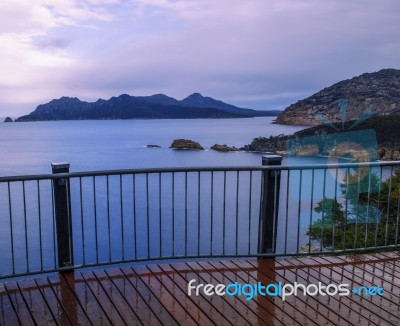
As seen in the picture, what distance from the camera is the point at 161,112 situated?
17350cm

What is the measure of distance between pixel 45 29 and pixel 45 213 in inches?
1197

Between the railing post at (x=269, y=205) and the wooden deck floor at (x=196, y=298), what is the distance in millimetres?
211

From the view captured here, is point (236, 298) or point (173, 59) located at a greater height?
point (173, 59)

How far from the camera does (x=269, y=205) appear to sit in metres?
4.53

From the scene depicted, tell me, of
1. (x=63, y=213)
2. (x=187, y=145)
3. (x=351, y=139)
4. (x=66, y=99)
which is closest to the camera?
(x=63, y=213)

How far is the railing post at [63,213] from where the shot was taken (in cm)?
407

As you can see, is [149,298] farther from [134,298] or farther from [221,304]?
[221,304]

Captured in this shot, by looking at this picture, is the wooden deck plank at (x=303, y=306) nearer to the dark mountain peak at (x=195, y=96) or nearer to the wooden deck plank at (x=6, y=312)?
the wooden deck plank at (x=6, y=312)

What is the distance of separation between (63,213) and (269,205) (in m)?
2.16

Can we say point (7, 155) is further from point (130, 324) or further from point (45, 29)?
point (130, 324)

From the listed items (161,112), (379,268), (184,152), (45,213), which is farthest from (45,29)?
(161,112)

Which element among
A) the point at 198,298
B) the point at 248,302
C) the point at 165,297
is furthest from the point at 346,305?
the point at 165,297

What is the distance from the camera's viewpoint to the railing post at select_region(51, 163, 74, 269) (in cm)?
407

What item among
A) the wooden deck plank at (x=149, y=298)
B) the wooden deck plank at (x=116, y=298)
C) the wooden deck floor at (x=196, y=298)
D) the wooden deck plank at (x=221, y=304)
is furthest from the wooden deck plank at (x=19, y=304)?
the wooden deck plank at (x=221, y=304)
